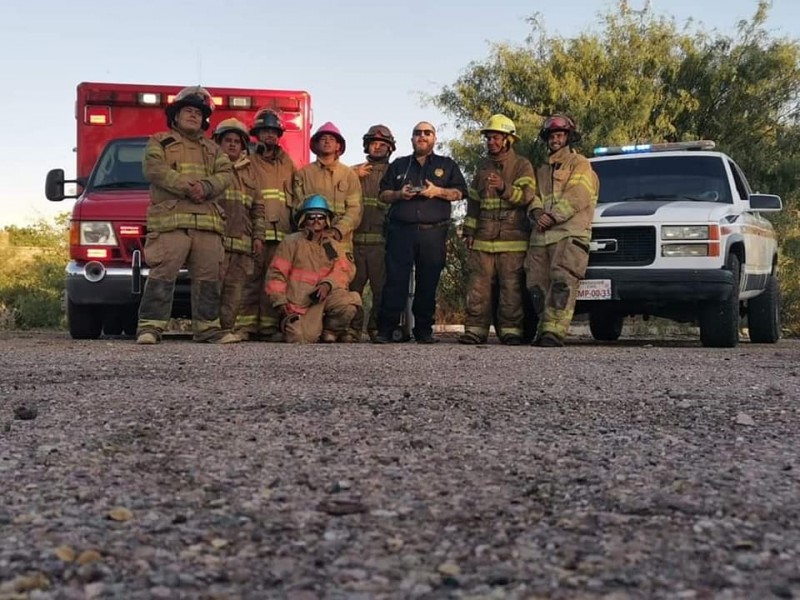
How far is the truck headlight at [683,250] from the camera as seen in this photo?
8617 mm

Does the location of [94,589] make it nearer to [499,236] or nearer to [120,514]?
[120,514]

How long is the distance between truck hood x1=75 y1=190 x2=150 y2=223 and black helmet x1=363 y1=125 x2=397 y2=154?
2180 mm

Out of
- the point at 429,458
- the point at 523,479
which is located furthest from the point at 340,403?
the point at 523,479

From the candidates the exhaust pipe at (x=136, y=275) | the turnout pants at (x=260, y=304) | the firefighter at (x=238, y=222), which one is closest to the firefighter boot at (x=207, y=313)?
the firefighter at (x=238, y=222)

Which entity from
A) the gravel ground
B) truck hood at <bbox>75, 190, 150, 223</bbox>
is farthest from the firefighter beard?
truck hood at <bbox>75, 190, 150, 223</bbox>

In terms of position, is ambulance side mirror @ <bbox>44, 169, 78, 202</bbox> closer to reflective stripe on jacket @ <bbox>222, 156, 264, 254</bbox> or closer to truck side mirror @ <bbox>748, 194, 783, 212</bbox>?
reflective stripe on jacket @ <bbox>222, 156, 264, 254</bbox>

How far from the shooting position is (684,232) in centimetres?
865

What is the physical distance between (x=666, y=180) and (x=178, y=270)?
4678 millimetres

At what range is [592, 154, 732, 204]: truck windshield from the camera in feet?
30.7

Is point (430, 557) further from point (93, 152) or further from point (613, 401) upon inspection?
point (93, 152)

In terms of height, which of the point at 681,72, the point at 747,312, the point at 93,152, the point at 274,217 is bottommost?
the point at 747,312

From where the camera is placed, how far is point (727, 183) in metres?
9.39

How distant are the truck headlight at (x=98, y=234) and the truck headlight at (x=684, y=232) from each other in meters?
4.99

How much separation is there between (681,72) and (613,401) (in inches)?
579
